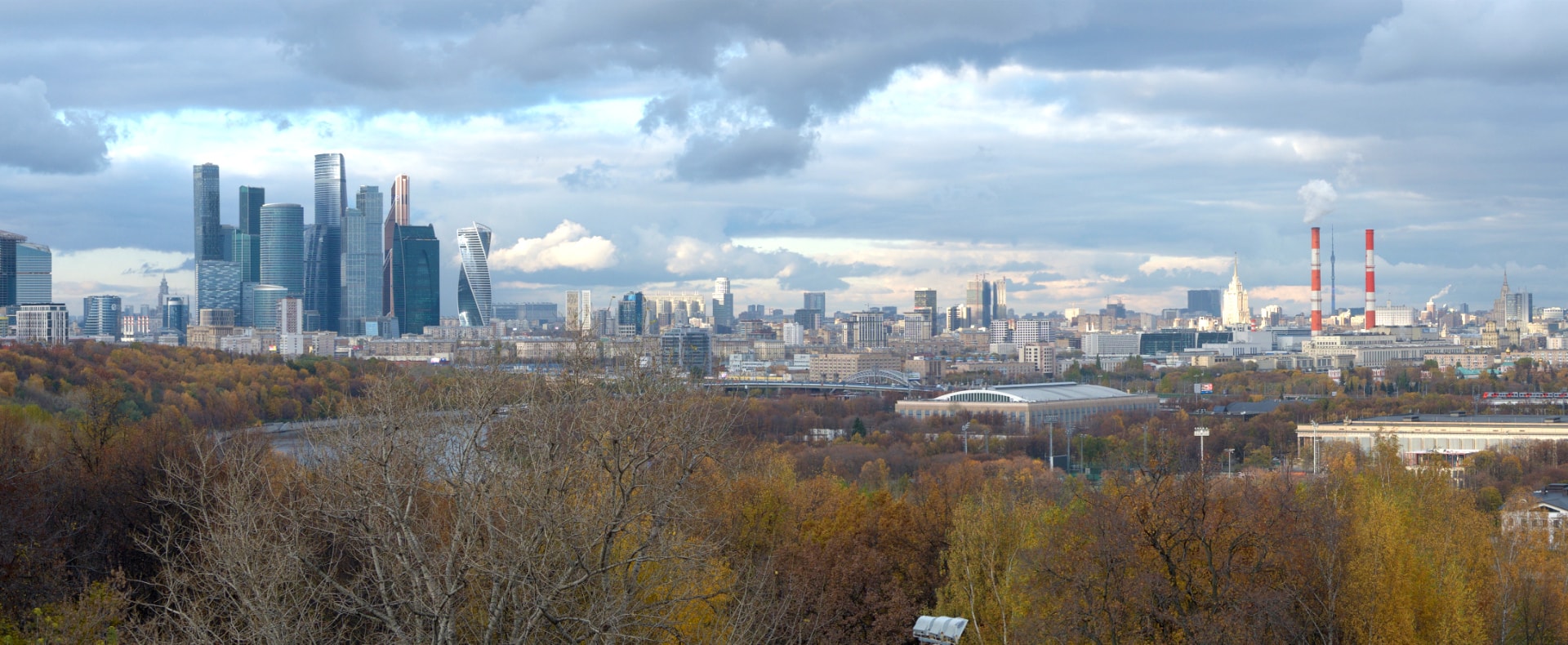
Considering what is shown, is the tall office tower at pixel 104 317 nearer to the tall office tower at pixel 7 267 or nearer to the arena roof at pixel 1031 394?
the tall office tower at pixel 7 267

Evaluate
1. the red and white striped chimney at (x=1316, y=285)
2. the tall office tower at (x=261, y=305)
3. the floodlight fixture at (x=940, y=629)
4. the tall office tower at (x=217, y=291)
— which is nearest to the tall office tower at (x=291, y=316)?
the tall office tower at (x=261, y=305)

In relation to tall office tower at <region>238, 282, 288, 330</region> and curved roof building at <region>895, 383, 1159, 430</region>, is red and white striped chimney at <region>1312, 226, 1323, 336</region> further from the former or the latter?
tall office tower at <region>238, 282, 288, 330</region>

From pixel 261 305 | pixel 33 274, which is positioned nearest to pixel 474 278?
pixel 261 305

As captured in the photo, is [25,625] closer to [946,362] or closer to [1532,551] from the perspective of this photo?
[1532,551]

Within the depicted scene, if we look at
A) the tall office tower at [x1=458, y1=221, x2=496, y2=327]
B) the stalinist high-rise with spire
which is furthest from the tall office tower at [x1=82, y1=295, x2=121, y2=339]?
the stalinist high-rise with spire

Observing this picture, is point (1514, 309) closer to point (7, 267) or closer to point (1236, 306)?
point (1236, 306)

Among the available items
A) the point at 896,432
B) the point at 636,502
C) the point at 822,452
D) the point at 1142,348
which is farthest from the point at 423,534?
the point at 1142,348
